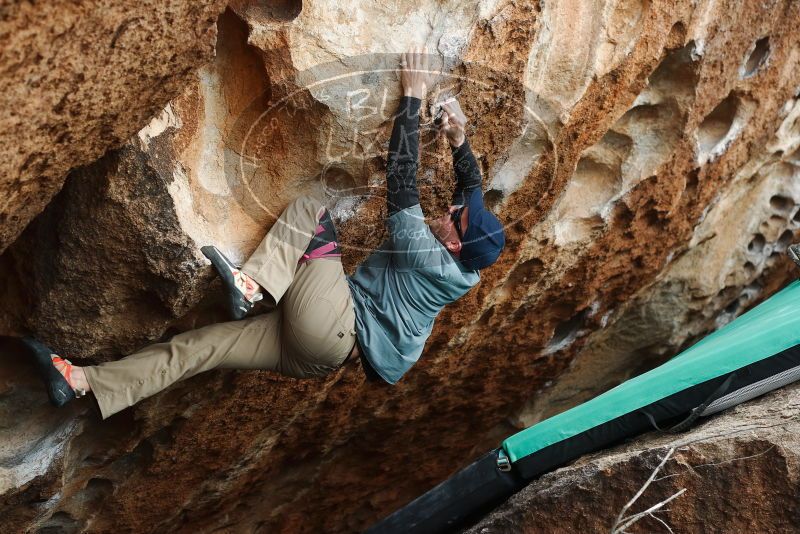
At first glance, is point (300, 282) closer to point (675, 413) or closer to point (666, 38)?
point (675, 413)

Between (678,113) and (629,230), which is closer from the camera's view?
(678,113)

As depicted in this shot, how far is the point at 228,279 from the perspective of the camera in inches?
112

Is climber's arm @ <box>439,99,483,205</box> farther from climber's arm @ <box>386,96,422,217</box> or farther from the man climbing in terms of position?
climber's arm @ <box>386,96,422,217</box>

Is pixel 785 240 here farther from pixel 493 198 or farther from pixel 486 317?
pixel 493 198

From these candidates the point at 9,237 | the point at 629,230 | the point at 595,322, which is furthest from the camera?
the point at 595,322

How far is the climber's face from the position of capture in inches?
127

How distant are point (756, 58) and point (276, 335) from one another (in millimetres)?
2586

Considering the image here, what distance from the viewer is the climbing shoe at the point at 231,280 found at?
283 centimetres

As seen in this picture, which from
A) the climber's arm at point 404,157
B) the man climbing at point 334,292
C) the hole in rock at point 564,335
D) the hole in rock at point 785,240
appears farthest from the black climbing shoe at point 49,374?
the hole in rock at point 785,240

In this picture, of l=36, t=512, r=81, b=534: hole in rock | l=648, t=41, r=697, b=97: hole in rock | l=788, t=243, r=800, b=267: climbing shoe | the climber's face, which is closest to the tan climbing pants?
the climber's face

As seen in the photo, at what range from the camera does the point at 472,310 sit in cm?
409

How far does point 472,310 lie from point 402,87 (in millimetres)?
1426

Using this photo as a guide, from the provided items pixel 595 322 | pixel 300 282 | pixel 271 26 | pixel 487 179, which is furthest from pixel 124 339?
pixel 595 322

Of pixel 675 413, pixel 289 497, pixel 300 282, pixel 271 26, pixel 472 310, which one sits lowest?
pixel 675 413
